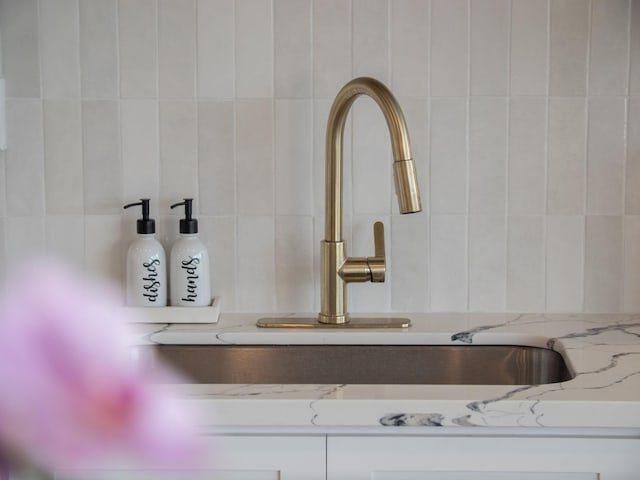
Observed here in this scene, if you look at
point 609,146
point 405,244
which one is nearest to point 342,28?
point 405,244

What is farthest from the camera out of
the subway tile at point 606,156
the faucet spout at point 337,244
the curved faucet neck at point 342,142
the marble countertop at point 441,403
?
the subway tile at point 606,156

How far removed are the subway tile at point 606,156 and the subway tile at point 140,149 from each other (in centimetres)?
79

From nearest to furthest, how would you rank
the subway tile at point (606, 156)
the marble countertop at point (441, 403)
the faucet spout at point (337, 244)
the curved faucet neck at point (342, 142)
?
the marble countertop at point (441, 403), the curved faucet neck at point (342, 142), the faucet spout at point (337, 244), the subway tile at point (606, 156)

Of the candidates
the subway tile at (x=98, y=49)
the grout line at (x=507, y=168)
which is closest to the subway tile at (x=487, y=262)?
the grout line at (x=507, y=168)

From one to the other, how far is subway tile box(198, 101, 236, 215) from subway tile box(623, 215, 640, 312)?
28.4 inches

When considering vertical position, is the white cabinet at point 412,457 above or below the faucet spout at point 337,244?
below

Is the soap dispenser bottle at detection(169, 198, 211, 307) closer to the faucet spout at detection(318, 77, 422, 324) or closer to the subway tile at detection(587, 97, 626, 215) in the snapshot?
the faucet spout at detection(318, 77, 422, 324)

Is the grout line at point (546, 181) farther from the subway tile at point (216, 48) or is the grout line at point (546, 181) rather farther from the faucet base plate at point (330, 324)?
the subway tile at point (216, 48)

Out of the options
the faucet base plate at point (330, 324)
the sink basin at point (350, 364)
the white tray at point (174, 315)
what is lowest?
the sink basin at point (350, 364)

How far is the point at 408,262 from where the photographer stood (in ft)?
4.89

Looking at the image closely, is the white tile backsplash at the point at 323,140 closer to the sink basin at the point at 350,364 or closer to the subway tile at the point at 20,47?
the subway tile at the point at 20,47

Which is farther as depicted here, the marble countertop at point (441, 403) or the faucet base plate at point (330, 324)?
the faucet base plate at point (330, 324)

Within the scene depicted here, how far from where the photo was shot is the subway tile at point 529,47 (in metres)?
1.44

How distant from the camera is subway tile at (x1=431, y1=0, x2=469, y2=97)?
144 cm
